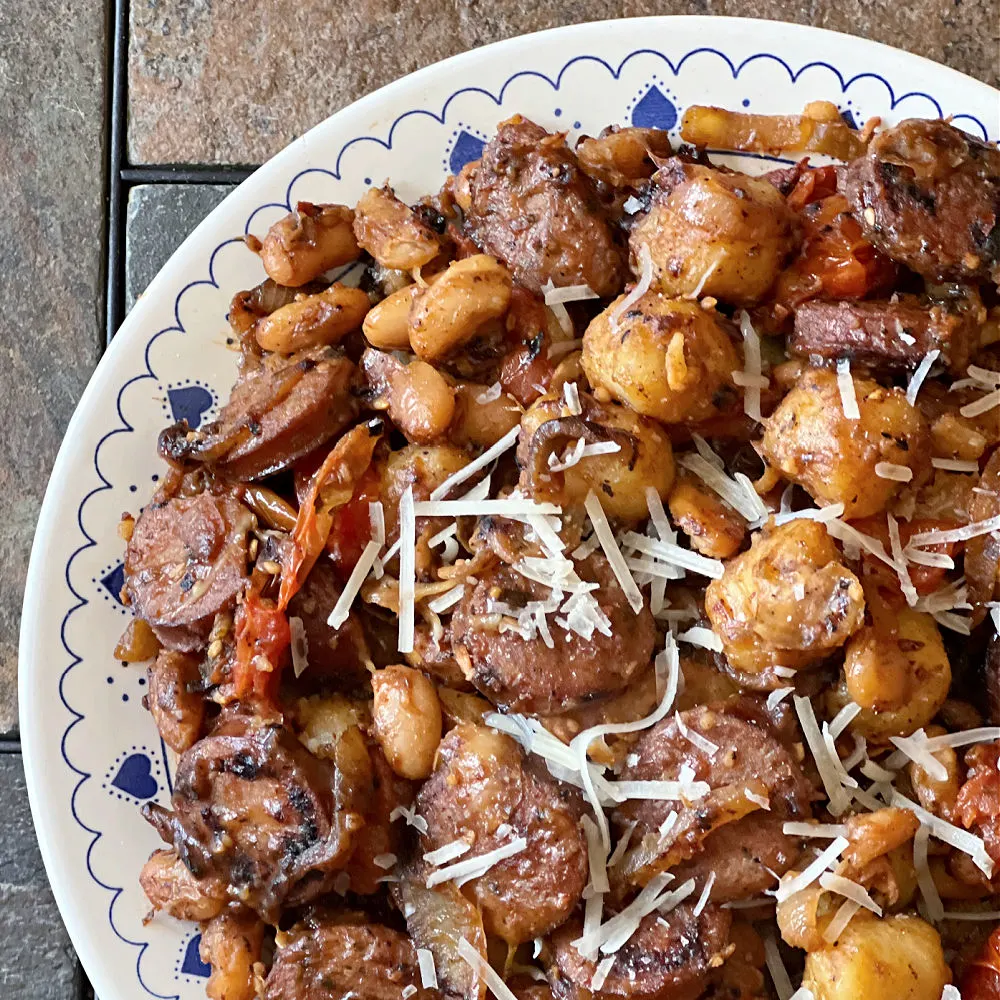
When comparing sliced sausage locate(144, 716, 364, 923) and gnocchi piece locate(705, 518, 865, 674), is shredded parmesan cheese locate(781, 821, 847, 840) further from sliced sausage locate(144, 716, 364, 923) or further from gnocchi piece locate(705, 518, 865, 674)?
sliced sausage locate(144, 716, 364, 923)

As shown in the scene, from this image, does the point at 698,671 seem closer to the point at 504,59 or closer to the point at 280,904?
the point at 280,904

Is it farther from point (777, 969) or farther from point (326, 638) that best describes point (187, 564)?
point (777, 969)

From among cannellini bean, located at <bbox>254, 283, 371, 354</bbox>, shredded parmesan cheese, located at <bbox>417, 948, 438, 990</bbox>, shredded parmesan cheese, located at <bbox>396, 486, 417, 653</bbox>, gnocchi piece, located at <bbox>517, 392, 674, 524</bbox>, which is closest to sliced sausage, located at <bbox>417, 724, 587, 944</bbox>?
shredded parmesan cheese, located at <bbox>417, 948, 438, 990</bbox>

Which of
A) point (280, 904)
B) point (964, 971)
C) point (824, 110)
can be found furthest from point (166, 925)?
point (824, 110)

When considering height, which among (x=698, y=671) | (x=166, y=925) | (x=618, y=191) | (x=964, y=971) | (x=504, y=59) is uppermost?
(x=504, y=59)

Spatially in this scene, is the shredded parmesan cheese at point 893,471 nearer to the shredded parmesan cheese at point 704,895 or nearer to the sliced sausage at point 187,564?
the shredded parmesan cheese at point 704,895

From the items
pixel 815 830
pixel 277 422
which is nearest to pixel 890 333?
pixel 815 830
